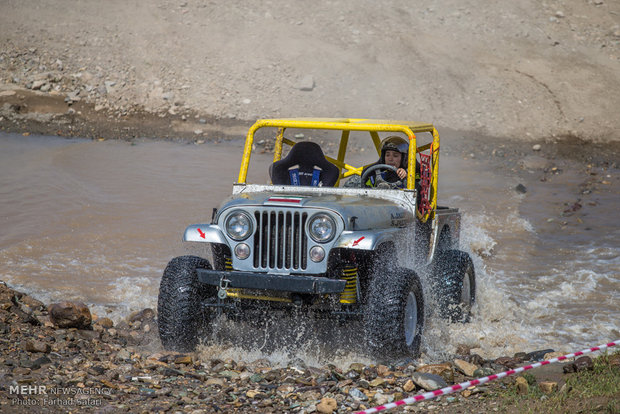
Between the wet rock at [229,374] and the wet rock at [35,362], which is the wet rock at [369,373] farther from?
the wet rock at [35,362]

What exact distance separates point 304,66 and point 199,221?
35.6 feet

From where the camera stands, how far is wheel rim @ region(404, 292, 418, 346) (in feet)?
19.0

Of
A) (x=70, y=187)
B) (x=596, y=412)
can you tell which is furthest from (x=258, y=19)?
(x=596, y=412)

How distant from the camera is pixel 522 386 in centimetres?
490

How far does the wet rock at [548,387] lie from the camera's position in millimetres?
4836

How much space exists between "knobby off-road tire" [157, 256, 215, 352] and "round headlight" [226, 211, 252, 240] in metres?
0.48

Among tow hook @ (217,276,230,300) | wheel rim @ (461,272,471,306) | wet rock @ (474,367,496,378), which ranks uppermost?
tow hook @ (217,276,230,300)

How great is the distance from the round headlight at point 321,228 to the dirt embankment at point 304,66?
13.1m

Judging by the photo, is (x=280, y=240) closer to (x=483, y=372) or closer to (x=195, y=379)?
(x=195, y=379)

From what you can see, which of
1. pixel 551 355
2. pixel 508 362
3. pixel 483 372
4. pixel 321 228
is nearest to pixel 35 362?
pixel 321 228

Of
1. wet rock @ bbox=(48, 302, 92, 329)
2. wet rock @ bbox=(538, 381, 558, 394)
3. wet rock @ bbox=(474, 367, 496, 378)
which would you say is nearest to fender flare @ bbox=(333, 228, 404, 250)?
wet rock @ bbox=(474, 367, 496, 378)

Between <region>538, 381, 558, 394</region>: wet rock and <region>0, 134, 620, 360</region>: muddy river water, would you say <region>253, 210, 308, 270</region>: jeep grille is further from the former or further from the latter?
<region>538, 381, 558, 394</region>: wet rock

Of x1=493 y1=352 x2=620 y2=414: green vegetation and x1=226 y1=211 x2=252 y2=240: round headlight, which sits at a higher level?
x1=226 y1=211 x2=252 y2=240: round headlight

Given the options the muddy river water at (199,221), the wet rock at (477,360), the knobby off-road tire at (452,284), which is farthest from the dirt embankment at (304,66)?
the wet rock at (477,360)
